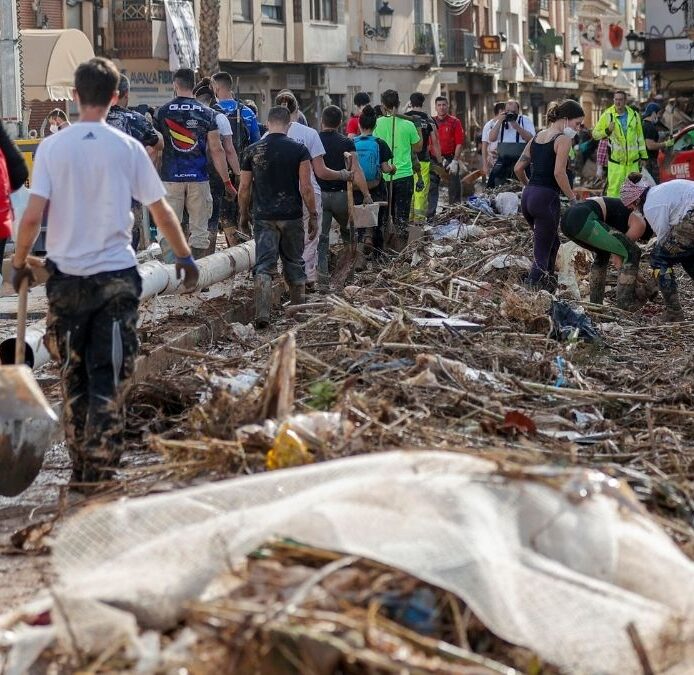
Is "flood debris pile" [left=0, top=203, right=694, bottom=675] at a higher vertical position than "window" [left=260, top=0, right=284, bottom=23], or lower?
lower

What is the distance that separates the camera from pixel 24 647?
4.15 metres

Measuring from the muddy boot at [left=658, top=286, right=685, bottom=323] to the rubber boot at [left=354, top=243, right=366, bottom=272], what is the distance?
13.9ft

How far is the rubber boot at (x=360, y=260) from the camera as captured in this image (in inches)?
597

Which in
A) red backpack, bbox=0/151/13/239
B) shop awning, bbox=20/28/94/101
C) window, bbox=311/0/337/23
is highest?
window, bbox=311/0/337/23

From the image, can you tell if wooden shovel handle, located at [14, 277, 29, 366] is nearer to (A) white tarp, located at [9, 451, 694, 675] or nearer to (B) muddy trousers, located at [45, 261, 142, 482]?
(B) muddy trousers, located at [45, 261, 142, 482]

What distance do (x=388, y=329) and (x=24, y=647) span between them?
482 centimetres

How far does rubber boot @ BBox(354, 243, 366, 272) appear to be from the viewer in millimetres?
15162

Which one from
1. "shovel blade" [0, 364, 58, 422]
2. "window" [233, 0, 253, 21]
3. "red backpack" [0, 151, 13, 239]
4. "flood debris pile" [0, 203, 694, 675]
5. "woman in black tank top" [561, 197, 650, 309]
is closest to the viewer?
"flood debris pile" [0, 203, 694, 675]

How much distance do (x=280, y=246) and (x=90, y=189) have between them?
221 inches

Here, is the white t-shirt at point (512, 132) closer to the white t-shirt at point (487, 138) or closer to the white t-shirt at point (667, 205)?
the white t-shirt at point (487, 138)

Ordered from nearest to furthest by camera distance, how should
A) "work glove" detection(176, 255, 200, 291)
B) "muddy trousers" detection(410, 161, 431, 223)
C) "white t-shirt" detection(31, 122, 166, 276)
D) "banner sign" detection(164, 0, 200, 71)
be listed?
"white t-shirt" detection(31, 122, 166, 276)
"work glove" detection(176, 255, 200, 291)
"muddy trousers" detection(410, 161, 431, 223)
"banner sign" detection(164, 0, 200, 71)

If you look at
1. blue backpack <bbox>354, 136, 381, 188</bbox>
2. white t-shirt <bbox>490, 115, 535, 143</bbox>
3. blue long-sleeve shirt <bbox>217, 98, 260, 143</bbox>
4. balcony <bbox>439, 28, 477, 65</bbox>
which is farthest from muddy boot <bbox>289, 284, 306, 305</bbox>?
balcony <bbox>439, 28, 477, 65</bbox>

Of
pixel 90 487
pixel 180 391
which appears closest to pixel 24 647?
pixel 90 487

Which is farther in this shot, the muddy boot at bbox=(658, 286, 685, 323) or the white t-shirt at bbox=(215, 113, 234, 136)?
the white t-shirt at bbox=(215, 113, 234, 136)
